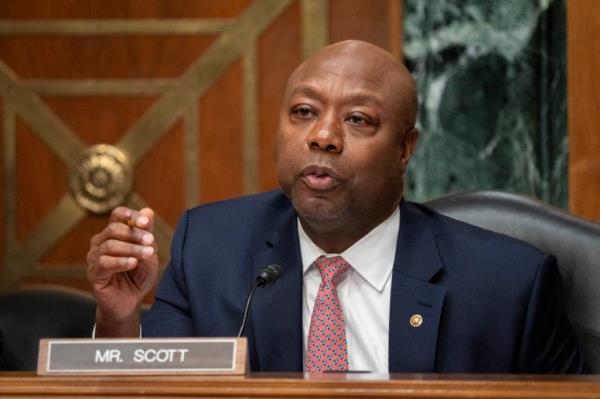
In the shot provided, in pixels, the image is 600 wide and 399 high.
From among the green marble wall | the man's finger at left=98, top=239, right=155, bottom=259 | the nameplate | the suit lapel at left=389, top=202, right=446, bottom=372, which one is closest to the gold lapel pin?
the suit lapel at left=389, top=202, right=446, bottom=372

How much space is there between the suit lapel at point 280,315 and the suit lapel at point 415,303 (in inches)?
7.8

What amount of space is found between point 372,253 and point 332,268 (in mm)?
98

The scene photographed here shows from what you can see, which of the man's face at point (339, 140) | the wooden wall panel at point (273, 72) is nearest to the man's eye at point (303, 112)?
the man's face at point (339, 140)

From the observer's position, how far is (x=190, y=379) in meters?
1.70

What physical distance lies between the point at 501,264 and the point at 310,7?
2387mm

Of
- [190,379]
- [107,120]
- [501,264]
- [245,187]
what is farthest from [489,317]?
[107,120]

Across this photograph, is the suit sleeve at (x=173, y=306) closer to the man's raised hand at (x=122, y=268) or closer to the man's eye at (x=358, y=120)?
the man's raised hand at (x=122, y=268)

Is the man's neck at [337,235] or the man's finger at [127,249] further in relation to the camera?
the man's neck at [337,235]

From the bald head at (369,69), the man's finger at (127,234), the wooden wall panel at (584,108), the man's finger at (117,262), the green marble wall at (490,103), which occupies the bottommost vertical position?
the man's finger at (117,262)

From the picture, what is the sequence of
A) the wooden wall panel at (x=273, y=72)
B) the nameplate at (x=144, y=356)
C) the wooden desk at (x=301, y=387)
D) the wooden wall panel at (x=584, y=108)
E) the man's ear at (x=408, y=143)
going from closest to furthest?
the wooden desk at (x=301, y=387) → the nameplate at (x=144, y=356) → the man's ear at (x=408, y=143) → the wooden wall panel at (x=584, y=108) → the wooden wall panel at (x=273, y=72)

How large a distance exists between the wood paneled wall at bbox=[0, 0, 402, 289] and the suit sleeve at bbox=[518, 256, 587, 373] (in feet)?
7.59

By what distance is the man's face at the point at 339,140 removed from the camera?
2453 mm

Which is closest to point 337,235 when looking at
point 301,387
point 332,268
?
point 332,268

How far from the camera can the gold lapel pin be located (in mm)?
2387
